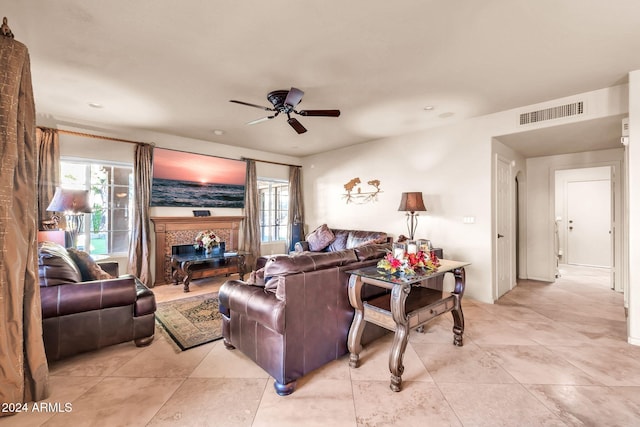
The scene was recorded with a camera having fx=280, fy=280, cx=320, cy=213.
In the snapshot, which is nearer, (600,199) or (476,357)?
(476,357)

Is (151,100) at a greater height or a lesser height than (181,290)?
greater

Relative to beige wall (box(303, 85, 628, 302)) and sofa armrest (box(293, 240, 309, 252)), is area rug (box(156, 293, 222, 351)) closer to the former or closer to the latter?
sofa armrest (box(293, 240, 309, 252))

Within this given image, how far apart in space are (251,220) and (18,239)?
4.29 m

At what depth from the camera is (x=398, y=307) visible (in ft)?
6.44

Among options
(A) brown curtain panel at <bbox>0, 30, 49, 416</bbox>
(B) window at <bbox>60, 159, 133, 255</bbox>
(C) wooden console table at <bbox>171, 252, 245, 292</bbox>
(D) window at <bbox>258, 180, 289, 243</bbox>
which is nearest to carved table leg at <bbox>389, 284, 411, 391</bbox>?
(A) brown curtain panel at <bbox>0, 30, 49, 416</bbox>

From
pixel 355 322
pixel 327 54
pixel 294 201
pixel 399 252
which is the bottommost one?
pixel 355 322

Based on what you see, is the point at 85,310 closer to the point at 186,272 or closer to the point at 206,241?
the point at 186,272

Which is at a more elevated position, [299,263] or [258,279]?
[299,263]

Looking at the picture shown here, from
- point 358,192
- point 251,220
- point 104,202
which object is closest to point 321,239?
point 358,192

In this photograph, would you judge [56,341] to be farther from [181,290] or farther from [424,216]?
[424,216]

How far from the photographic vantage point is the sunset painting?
4926 mm

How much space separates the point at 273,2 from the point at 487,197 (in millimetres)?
3613

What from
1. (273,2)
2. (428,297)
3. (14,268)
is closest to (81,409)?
(14,268)

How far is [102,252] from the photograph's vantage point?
15.0 feet
